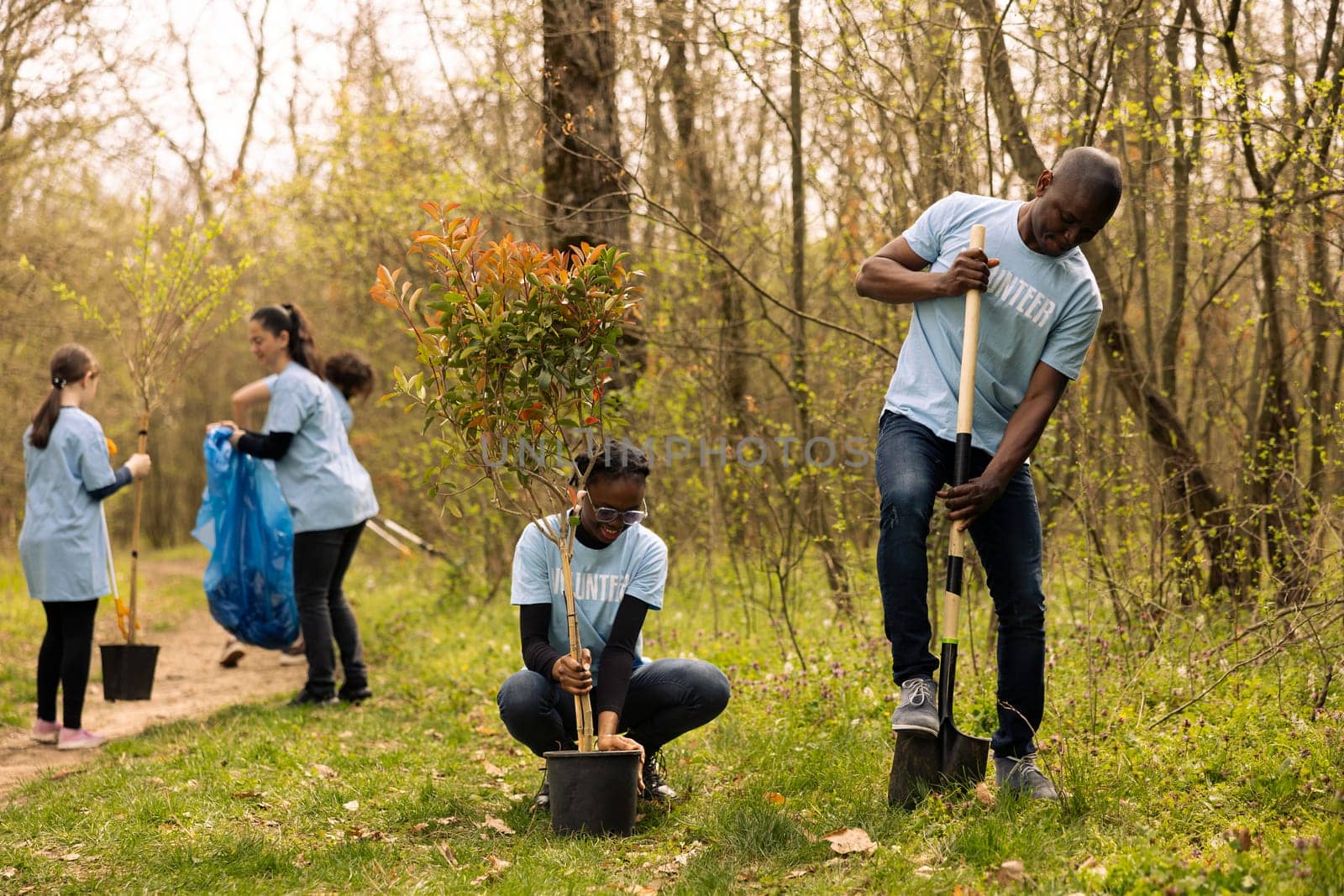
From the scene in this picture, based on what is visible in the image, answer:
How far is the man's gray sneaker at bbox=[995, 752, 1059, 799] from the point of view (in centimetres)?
339

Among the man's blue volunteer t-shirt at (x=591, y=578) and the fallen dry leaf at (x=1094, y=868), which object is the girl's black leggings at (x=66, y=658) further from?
the fallen dry leaf at (x=1094, y=868)

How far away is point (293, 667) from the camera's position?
7.95 metres

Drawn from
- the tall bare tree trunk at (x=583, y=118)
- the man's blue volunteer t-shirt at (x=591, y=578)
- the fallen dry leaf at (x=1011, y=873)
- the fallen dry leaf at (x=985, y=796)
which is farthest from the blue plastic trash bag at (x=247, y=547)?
the fallen dry leaf at (x=1011, y=873)

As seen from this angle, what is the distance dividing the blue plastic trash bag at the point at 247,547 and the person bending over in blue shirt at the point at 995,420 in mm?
4044

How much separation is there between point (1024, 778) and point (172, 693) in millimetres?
5500

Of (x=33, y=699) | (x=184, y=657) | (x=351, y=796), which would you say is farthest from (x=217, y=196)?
(x=351, y=796)

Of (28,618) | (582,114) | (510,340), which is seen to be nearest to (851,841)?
(510,340)

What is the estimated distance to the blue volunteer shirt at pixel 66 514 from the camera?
557cm

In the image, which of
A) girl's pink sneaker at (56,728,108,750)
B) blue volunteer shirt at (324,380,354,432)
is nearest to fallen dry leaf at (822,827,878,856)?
girl's pink sneaker at (56,728,108,750)

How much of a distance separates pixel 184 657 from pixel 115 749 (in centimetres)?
333

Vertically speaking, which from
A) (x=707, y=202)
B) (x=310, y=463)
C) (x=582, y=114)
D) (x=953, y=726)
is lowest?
(x=953, y=726)

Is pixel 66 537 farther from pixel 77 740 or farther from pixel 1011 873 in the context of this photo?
pixel 1011 873

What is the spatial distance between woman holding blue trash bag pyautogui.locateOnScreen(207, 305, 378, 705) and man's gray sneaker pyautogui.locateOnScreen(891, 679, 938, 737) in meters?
3.65

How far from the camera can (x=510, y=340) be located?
11.9 feet
